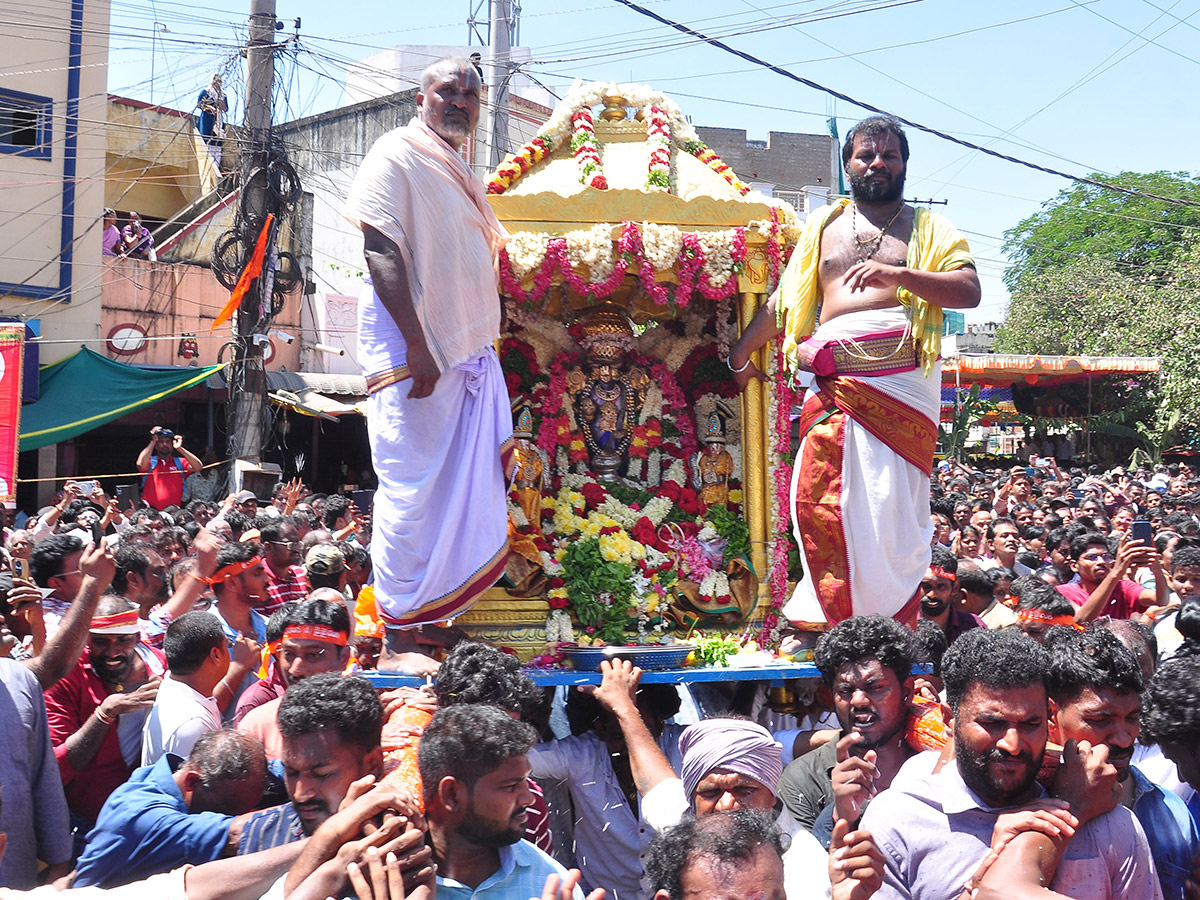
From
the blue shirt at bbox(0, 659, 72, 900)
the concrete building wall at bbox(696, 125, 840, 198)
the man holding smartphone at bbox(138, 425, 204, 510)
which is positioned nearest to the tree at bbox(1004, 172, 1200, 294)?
the concrete building wall at bbox(696, 125, 840, 198)

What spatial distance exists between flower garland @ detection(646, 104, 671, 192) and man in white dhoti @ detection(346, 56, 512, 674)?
3.94 ft

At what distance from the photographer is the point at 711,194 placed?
230 inches

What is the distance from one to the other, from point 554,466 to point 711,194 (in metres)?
1.74

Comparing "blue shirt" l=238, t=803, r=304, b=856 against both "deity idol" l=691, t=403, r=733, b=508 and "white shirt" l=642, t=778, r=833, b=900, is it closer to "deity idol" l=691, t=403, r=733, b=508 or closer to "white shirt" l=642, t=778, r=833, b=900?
"white shirt" l=642, t=778, r=833, b=900

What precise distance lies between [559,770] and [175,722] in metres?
1.49


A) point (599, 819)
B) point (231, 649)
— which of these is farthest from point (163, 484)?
point (599, 819)

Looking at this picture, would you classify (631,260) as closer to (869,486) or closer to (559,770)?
(869,486)

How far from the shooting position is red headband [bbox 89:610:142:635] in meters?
3.98

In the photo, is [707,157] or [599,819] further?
[707,157]

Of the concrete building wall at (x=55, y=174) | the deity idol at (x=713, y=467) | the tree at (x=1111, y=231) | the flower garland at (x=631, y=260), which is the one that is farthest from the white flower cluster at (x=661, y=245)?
the tree at (x=1111, y=231)

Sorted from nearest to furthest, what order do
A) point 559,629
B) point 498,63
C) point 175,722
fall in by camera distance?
point 175,722, point 559,629, point 498,63

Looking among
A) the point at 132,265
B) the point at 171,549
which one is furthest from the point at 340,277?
the point at 171,549

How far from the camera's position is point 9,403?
9.34 m

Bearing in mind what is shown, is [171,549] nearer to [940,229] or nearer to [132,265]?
[940,229]
